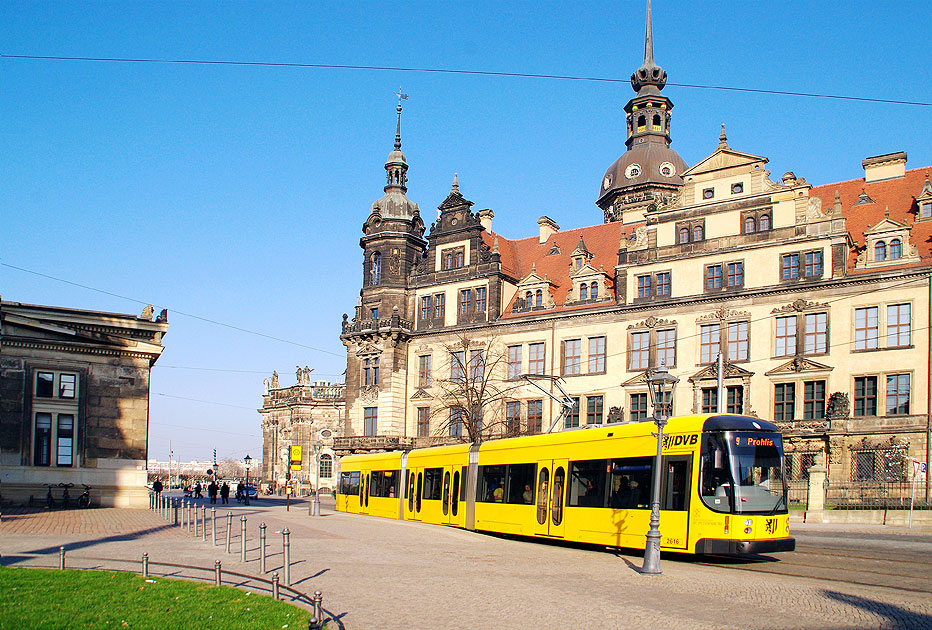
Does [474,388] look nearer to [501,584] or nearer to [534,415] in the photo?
[534,415]

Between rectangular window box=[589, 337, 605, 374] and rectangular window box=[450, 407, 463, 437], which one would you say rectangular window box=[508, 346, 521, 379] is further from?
rectangular window box=[589, 337, 605, 374]

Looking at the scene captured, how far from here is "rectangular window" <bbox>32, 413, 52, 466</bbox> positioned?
41.5 m

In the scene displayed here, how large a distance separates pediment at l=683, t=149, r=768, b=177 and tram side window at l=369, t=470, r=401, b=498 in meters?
24.0

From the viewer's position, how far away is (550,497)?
25.6m

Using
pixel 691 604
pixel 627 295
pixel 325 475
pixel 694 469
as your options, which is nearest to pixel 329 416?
pixel 325 475

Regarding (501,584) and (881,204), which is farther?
(881,204)

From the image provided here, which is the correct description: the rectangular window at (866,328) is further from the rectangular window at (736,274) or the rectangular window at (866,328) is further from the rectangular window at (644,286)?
the rectangular window at (644,286)

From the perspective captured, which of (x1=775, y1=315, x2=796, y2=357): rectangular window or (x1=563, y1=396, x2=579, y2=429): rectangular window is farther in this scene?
(x1=563, y1=396, x2=579, y2=429): rectangular window

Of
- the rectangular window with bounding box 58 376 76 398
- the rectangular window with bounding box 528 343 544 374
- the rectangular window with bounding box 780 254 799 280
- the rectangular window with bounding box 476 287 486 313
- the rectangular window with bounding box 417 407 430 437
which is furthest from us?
the rectangular window with bounding box 417 407 430 437

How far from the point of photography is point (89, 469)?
42250 mm

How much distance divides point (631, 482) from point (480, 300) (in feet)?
122

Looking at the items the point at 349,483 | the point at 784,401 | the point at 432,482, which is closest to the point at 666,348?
the point at 784,401

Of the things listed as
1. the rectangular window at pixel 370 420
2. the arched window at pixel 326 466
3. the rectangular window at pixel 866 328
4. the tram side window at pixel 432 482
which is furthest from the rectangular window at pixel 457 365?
the arched window at pixel 326 466

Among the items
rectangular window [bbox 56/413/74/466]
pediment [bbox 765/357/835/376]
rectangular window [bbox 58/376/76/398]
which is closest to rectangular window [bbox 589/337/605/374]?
pediment [bbox 765/357/835/376]
